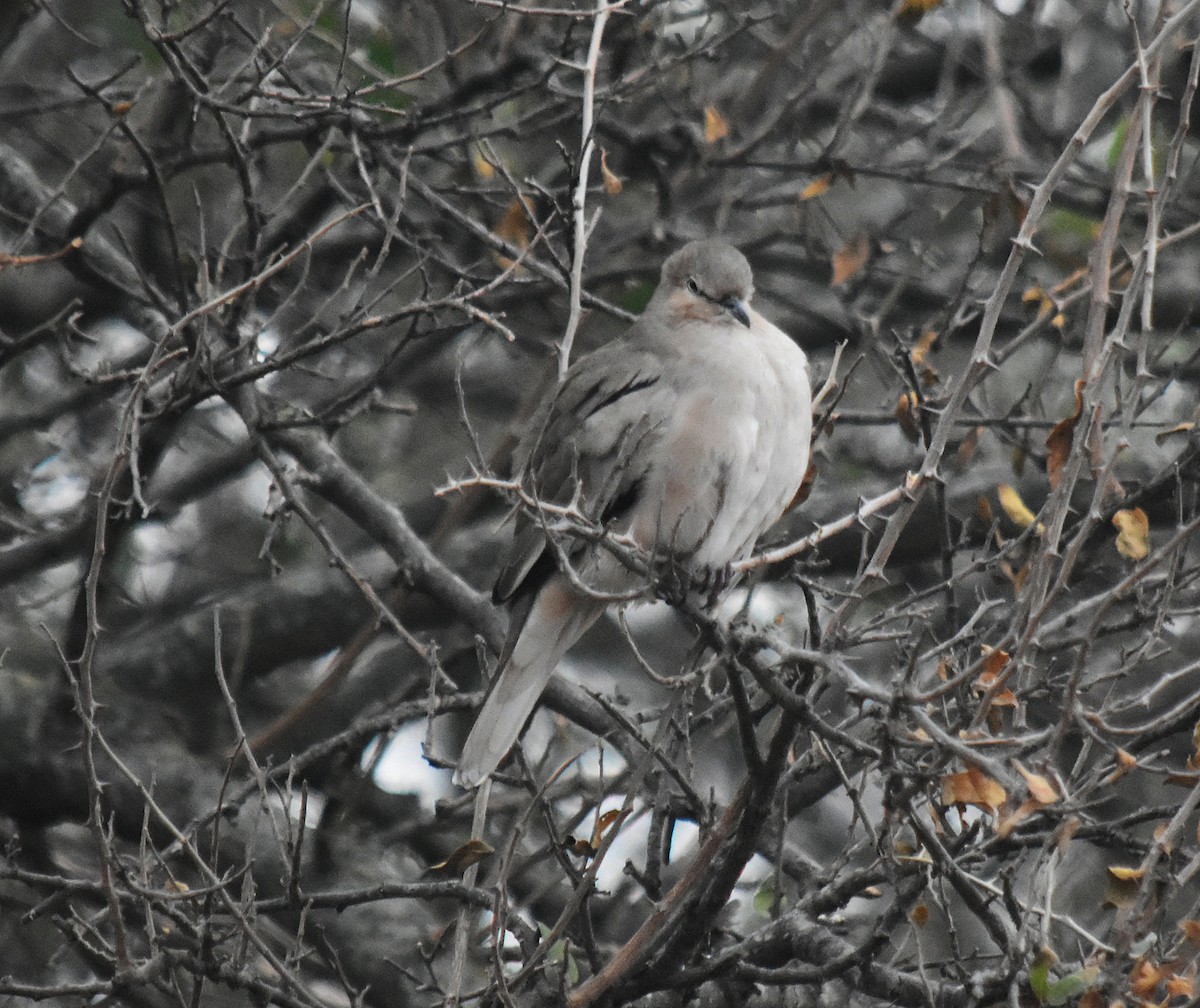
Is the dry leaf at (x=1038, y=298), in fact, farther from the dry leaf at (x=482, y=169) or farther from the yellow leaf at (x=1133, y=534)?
the dry leaf at (x=482, y=169)

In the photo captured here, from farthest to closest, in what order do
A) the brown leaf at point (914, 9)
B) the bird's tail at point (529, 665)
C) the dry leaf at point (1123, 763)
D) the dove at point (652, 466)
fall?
the brown leaf at point (914, 9), the dove at point (652, 466), the bird's tail at point (529, 665), the dry leaf at point (1123, 763)

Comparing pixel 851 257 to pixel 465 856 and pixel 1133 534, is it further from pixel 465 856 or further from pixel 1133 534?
pixel 465 856

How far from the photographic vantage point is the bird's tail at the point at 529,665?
4438 mm

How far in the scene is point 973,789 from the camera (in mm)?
3039

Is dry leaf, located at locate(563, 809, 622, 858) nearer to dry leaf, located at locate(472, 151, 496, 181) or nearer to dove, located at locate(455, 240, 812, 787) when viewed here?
dove, located at locate(455, 240, 812, 787)

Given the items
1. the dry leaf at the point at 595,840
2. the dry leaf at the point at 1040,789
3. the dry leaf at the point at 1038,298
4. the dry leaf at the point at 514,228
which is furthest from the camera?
→ the dry leaf at the point at 514,228

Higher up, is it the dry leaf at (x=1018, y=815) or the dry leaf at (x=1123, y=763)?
the dry leaf at (x=1123, y=763)

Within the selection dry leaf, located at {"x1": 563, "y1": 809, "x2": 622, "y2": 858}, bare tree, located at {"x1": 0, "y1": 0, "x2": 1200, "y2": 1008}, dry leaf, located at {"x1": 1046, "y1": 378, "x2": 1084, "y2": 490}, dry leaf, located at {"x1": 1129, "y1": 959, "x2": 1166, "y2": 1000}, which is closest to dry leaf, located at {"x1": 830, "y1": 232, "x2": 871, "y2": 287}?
bare tree, located at {"x1": 0, "y1": 0, "x2": 1200, "y2": 1008}

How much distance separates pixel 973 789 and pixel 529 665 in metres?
1.90

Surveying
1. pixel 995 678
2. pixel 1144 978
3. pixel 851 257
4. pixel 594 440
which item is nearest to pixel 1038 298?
pixel 851 257

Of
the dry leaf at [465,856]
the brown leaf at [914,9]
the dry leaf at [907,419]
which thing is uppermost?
the brown leaf at [914,9]

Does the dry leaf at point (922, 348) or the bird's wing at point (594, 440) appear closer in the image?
the bird's wing at point (594, 440)

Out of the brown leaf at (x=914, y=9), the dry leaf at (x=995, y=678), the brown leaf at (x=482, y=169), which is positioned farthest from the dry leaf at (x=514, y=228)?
the dry leaf at (x=995, y=678)

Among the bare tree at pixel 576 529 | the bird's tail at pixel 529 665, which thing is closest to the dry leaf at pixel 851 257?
the bare tree at pixel 576 529
